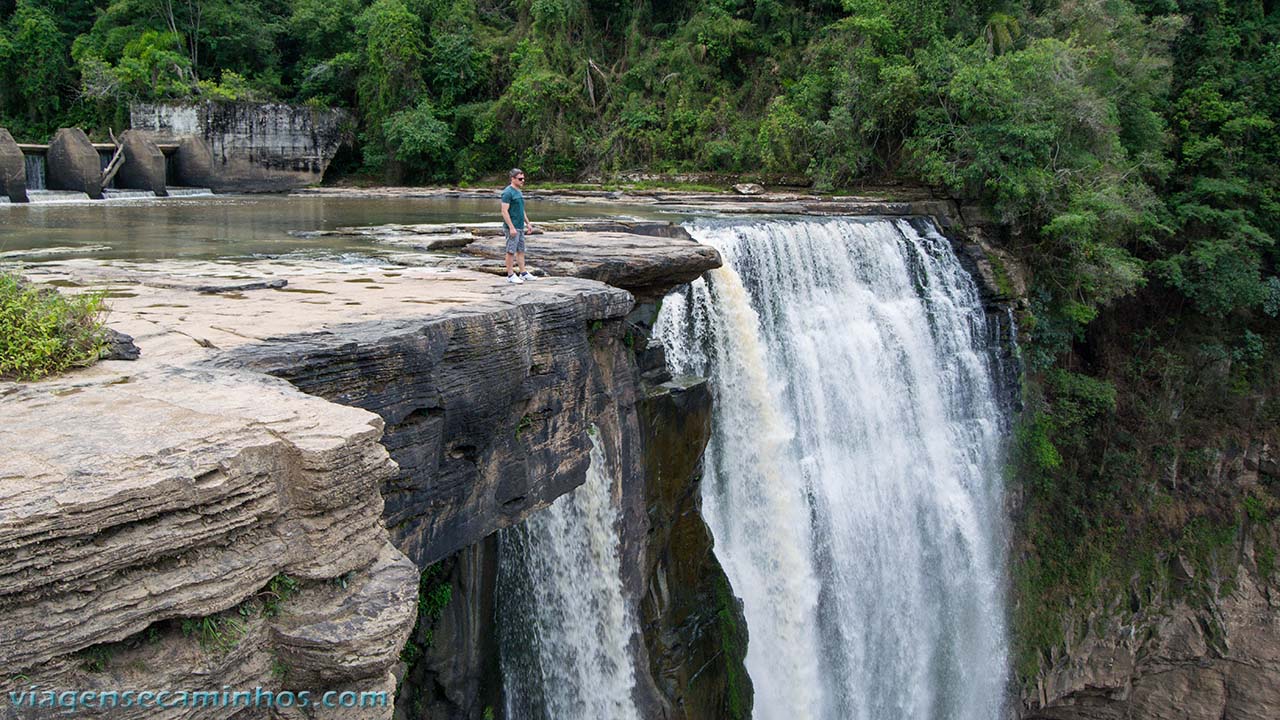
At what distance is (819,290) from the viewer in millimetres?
13000

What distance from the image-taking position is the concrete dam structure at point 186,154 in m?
19.6

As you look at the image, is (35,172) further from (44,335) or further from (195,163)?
(44,335)

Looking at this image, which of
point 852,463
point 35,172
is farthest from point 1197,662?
point 35,172

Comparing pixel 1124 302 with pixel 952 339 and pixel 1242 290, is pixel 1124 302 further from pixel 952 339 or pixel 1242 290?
pixel 952 339

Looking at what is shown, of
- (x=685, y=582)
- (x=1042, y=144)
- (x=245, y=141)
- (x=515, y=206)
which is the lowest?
(x=685, y=582)

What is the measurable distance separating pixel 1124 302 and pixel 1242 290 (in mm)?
2088

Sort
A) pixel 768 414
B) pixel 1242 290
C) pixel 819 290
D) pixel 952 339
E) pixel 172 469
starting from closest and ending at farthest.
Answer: pixel 172 469, pixel 768 414, pixel 819 290, pixel 952 339, pixel 1242 290

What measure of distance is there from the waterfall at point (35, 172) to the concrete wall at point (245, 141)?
3101 millimetres

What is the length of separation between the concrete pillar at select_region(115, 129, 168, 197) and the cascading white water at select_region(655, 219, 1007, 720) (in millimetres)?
15029

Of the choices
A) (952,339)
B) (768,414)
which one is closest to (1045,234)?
(952,339)

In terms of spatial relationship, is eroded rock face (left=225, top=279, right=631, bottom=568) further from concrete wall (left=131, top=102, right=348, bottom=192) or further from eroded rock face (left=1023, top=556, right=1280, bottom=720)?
concrete wall (left=131, top=102, right=348, bottom=192)

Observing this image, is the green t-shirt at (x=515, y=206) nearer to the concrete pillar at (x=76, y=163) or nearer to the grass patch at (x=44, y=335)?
the grass patch at (x=44, y=335)

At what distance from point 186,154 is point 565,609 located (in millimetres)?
20190

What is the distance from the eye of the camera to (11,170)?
58.2ft
